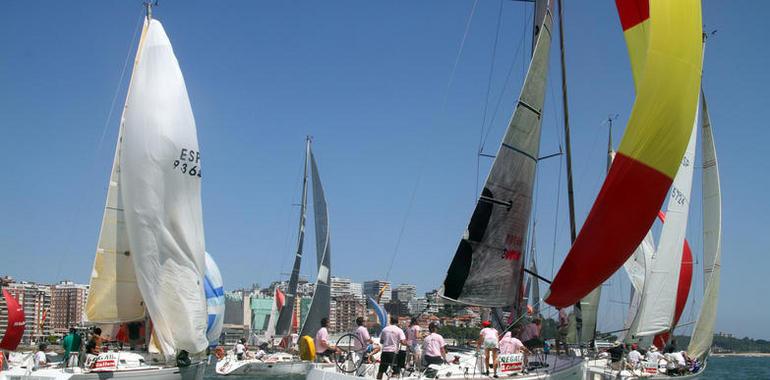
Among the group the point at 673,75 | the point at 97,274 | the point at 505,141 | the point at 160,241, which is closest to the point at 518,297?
the point at 505,141

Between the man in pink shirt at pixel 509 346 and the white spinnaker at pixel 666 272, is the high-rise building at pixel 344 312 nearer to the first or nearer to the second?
the white spinnaker at pixel 666 272

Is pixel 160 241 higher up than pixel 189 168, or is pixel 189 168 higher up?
pixel 189 168

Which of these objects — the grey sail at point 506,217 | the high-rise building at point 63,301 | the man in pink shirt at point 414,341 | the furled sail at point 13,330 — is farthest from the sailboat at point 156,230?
the high-rise building at point 63,301

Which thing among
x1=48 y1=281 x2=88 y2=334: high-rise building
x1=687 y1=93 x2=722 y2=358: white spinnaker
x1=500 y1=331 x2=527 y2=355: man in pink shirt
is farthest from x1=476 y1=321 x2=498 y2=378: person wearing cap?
x1=48 y1=281 x2=88 y2=334: high-rise building

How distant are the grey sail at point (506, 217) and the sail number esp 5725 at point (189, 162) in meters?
7.59

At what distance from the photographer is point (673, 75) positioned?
14.0 meters

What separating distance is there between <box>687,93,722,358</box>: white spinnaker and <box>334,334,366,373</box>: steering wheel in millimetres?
16155

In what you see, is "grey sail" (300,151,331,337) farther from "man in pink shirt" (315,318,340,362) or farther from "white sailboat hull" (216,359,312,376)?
"man in pink shirt" (315,318,340,362)

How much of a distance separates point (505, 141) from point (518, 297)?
2979 millimetres

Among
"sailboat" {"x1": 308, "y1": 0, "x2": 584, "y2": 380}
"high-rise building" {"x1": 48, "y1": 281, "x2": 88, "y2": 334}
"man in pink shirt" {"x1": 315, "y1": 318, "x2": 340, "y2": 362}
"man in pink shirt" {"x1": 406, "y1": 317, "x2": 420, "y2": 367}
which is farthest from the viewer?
"high-rise building" {"x1": 48, "y1": 281, "x2": 88, "y2": 334}

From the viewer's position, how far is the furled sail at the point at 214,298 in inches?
1413

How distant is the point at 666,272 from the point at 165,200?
567 inches

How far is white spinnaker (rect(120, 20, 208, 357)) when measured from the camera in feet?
62.6

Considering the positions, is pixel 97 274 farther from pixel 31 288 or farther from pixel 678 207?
pixel 31 288
